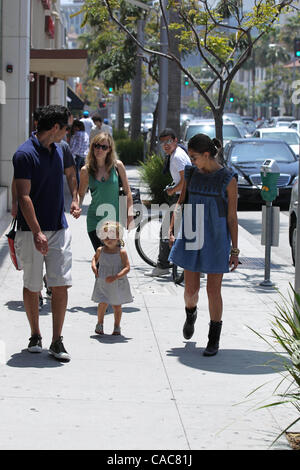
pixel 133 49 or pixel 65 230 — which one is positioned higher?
pixel 133 49

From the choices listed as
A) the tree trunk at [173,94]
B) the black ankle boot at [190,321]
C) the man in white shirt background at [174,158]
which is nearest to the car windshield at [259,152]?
the tree trunk at [173,94]

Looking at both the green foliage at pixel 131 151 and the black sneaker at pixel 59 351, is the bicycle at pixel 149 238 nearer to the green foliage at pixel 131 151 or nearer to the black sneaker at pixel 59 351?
the black sneaker at pixel 59 351

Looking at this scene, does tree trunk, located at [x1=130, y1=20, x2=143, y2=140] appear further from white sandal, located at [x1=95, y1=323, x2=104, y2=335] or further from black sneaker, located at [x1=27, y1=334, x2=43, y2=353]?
black sneaker, located at [x1=27, y1=334, x2=43, y2=353]

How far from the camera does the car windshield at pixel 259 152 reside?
20.9 m

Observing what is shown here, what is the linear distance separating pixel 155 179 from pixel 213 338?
10425mm

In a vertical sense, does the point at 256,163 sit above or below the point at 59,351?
above

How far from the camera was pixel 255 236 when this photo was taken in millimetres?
15562

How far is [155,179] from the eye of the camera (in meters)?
17.3

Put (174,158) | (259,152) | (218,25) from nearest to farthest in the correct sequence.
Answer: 1. (174,158)
2. (218,25)
3. (259,152)

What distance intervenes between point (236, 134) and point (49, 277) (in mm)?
21809

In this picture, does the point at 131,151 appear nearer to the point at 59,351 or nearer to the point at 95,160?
the point at 95,160

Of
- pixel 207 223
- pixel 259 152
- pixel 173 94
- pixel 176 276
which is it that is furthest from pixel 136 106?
pixel 207 223

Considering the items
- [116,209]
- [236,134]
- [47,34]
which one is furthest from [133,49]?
[116,209]
